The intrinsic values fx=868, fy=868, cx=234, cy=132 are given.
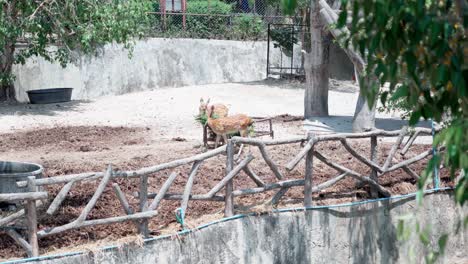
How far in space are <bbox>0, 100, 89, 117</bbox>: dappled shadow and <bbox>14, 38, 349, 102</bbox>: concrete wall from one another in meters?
0.81

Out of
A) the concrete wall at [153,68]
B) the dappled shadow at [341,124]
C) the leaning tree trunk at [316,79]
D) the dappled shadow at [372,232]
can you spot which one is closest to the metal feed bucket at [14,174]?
the dappled shadow at [372,232]

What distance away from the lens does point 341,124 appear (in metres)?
16.5

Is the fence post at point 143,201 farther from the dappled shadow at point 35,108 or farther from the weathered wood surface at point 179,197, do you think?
the dappled shadow at point 35,108

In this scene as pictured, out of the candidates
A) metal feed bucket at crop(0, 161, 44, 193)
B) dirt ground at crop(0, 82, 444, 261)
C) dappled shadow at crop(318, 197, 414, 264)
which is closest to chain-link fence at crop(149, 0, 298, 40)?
dirt ground at crop(0, 82, 444, 261)

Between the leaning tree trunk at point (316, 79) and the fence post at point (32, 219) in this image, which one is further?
the leaning tree trunk at point (316, 79)

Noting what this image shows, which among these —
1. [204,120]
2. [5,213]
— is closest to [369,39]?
[5,213]

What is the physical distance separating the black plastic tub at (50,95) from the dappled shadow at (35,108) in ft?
0.51

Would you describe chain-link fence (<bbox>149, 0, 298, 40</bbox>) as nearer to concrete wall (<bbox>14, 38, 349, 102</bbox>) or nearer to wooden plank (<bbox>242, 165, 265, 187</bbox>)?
concrete wall (<bbox>14, 38, 349, 102</bbox>)

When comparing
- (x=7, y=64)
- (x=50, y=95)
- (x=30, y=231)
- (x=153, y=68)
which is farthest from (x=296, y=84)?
(x=30, y=231)

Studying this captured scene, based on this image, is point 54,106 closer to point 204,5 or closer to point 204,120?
point 204,120

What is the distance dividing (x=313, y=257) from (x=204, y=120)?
4.25 metres

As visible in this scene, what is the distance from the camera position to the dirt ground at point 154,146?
28.7 feet

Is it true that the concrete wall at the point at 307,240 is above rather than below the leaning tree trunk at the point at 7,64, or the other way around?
below

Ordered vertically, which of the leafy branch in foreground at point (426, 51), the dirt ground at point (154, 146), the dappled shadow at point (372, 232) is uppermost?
the leafy branch in foreground at point (426, 51)
